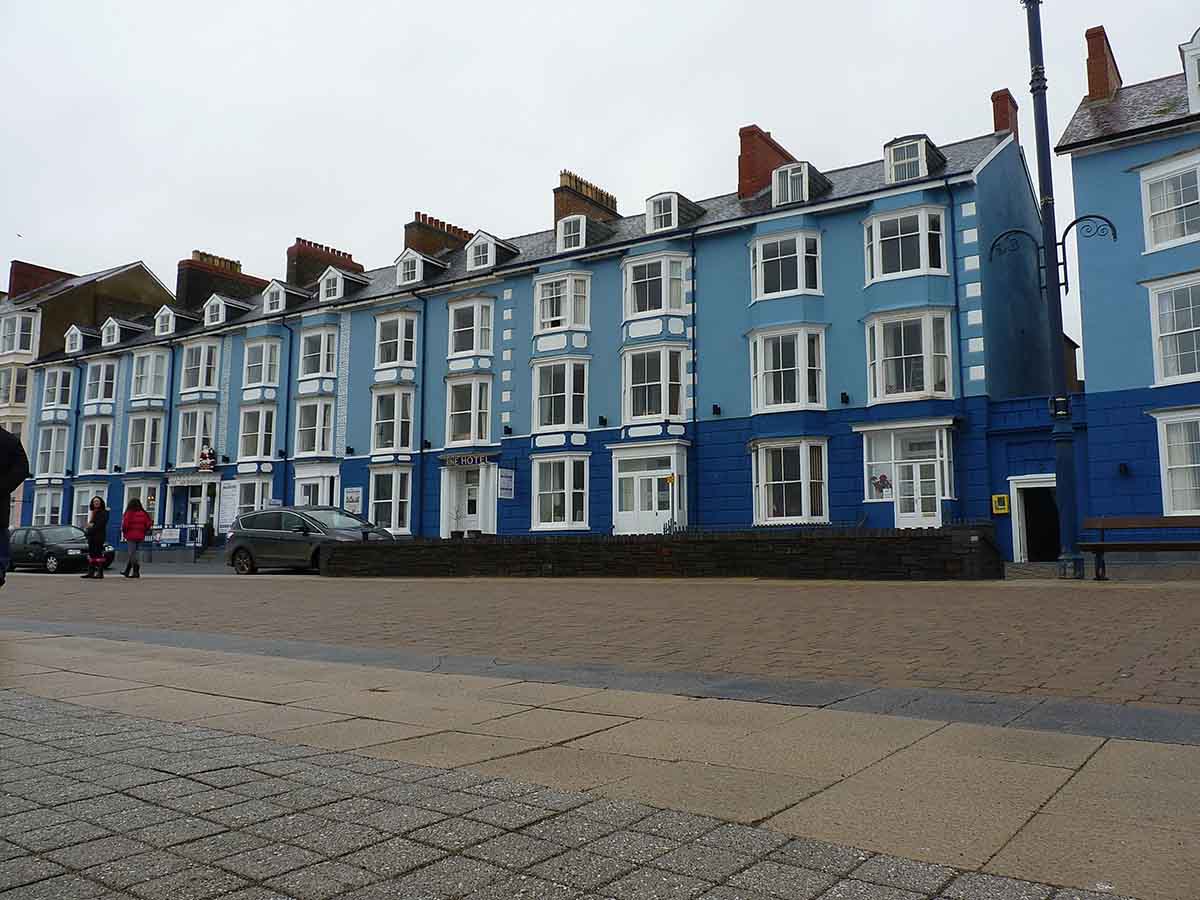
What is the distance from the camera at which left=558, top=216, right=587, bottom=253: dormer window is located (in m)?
31.5

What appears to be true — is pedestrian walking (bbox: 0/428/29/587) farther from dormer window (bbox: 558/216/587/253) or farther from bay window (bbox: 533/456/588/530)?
dormer window (bbox: 558/216/587/253)

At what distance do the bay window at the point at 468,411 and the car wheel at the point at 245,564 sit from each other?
10.5m

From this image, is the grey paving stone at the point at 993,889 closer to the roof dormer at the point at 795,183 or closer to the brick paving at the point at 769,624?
the brick paving at the point at 769,624

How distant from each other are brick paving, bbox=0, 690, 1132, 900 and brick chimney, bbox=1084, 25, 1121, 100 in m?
28.2

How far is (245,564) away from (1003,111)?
1008 inches

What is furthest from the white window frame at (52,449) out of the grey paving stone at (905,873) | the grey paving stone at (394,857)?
the grey paving stone at (905,873)

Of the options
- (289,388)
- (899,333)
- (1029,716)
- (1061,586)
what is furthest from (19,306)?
(1029,716)

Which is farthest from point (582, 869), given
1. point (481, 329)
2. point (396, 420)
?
point (396, 420)

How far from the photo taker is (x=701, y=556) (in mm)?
17938

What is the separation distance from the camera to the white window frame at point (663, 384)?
2847cm

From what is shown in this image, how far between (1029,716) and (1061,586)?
967 cm

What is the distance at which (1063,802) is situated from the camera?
3.53 metres

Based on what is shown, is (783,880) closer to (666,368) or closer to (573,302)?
(666,368)

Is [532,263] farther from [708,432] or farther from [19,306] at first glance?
[19,306]
